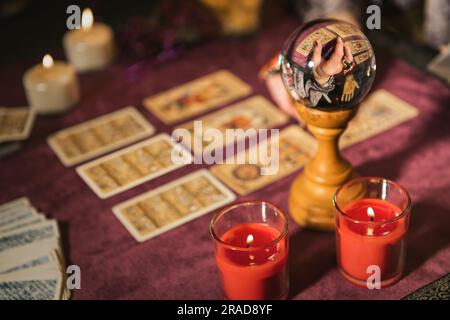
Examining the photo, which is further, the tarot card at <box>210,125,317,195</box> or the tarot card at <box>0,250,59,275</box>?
the tarot card at <box>210,125,317,195</box>

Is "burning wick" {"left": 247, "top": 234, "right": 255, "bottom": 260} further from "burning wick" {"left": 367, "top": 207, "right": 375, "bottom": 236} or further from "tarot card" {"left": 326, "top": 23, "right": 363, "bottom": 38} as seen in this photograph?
"tarot card" {"left": 326, "top": 23, "right": 363, "bottom": 38}

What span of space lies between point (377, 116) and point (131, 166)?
55 cm

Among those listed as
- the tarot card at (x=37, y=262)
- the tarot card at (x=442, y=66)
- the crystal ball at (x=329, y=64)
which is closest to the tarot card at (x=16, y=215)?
the tarot card at (x=37, y=262)

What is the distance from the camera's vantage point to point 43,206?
1.28m

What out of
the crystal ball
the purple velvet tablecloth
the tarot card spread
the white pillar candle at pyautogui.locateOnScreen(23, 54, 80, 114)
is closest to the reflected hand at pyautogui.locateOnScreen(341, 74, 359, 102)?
the crystal ball

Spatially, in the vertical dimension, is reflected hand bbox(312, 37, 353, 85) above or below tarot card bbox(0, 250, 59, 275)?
above

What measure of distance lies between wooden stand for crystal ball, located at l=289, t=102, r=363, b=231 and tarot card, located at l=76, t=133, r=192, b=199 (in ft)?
1.01

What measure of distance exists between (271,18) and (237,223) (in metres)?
1.00

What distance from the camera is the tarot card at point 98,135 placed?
4.65ft

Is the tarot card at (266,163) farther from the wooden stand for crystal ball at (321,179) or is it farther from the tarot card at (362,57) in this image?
the tarot card at (362,57)

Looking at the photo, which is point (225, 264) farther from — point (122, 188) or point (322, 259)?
point (122, 188)

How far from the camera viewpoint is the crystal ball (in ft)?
3.14

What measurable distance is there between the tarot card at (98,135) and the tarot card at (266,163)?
0.24 m

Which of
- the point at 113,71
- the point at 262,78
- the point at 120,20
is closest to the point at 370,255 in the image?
the point at 262,78
